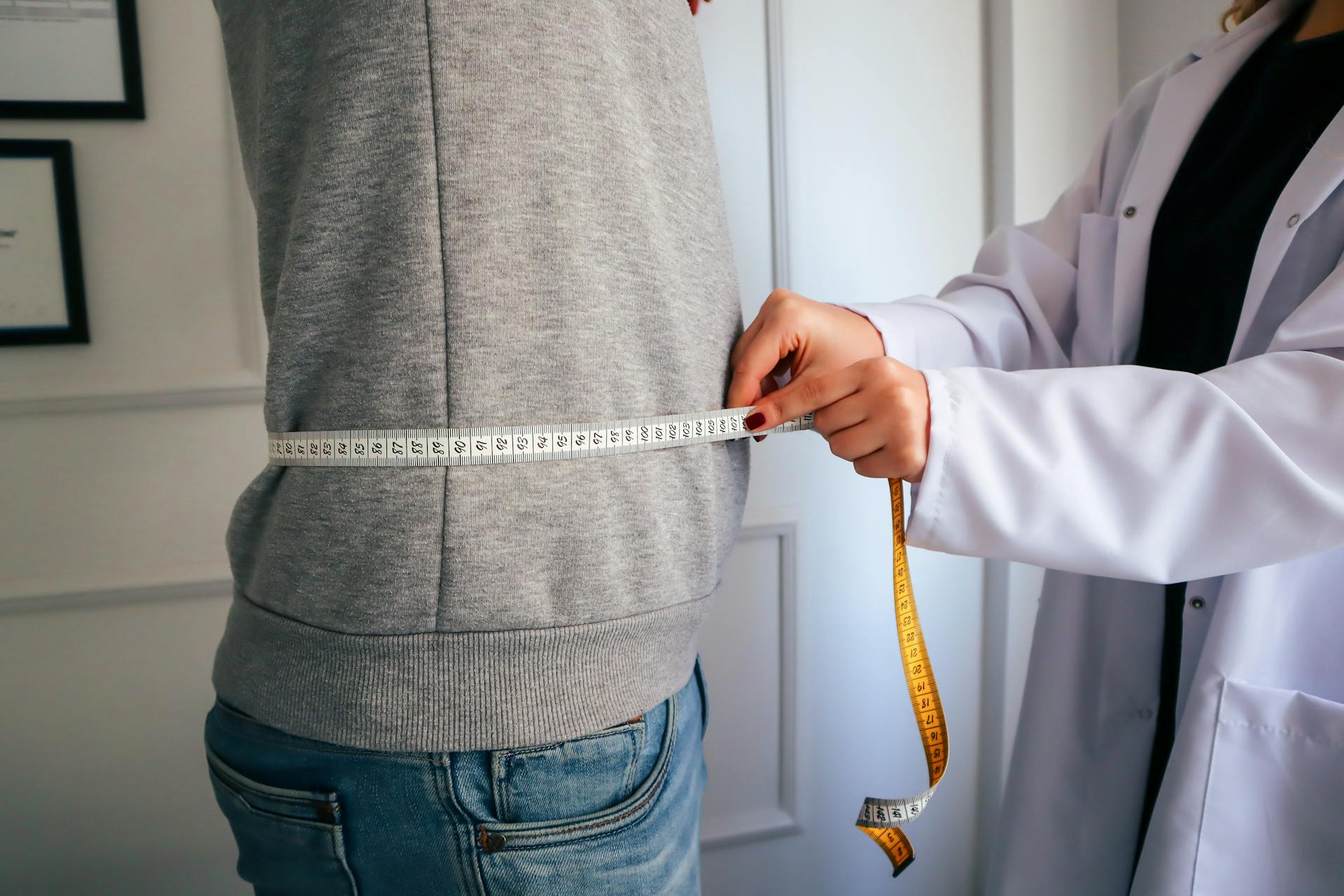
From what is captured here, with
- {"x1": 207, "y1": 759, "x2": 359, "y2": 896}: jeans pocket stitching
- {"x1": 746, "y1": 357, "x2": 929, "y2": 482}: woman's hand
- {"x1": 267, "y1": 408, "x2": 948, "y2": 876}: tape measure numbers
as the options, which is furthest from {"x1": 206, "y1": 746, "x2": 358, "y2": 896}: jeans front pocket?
{"x1": 746, "y1": 357, "x2": 929, "y2": 482}: woman's hand

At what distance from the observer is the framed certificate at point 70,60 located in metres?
1.08

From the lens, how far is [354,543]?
0.52 metres

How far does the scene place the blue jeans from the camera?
531 mm

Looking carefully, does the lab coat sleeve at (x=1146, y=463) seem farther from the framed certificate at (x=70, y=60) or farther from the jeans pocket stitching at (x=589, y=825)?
the framed certificate at (x=70, y=60)

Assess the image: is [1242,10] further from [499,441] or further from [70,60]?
[70,60]

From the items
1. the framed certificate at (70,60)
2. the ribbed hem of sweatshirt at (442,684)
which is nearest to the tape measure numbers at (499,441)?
the ribbed hem of sweatshirt at (442,684)

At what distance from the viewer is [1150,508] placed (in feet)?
2.26

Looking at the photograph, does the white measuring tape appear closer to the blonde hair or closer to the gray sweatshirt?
the gray sweatshirt

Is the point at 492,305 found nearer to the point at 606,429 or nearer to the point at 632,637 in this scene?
the point at 606,429

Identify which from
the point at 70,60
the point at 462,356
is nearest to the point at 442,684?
the point at 462,356

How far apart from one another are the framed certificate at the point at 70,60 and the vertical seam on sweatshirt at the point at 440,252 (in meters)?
0.93

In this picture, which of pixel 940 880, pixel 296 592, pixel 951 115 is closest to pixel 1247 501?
pixel 296 592

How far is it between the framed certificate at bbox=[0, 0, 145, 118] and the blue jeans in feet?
3.36

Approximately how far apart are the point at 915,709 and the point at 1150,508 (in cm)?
32
